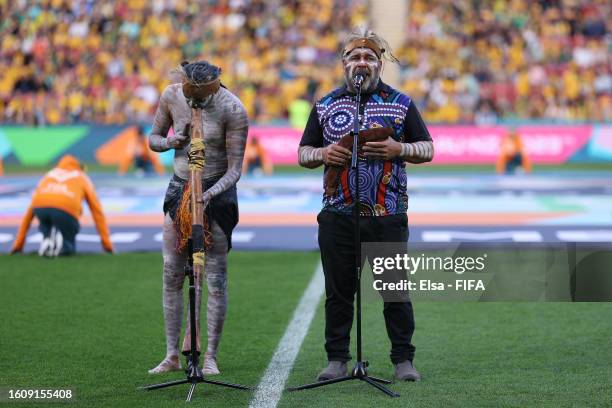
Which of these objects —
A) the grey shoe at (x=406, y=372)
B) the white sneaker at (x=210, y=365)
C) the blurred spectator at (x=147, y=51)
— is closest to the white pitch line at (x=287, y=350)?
the white sneaker at (x=210, y=365)

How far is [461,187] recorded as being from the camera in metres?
23.2

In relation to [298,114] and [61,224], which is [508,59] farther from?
[61,224]

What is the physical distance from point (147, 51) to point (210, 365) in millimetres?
29126

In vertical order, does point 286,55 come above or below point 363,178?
above

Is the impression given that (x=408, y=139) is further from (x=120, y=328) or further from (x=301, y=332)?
(x=120, y=328)

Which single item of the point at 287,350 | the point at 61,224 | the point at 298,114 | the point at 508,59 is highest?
the point at 508,59

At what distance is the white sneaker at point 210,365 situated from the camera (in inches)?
281

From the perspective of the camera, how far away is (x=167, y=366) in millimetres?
7254

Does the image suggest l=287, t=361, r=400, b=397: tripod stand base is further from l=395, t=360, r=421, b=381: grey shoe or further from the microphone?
the microphone

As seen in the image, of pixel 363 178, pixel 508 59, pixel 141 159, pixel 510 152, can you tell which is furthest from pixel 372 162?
pixel 508 59

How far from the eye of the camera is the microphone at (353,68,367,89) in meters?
6.44

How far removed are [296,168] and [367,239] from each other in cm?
2281

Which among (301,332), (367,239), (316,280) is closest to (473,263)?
(367,239)

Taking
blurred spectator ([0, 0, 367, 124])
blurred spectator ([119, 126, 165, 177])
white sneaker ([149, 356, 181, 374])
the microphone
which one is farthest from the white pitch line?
blurred spectator ([0, 0, 367, 124])
